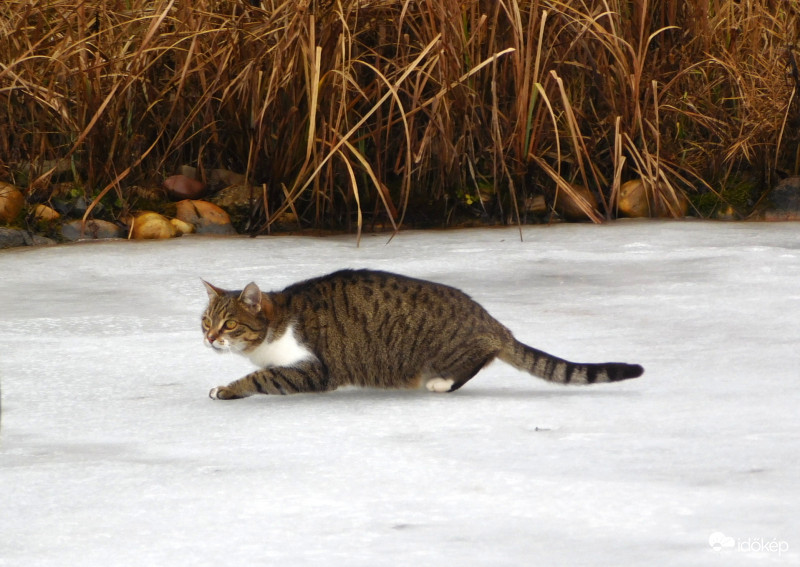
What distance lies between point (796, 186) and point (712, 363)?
3728 mm

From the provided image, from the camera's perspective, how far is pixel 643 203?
21.9ft

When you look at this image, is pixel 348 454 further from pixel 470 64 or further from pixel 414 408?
pixel 470 64

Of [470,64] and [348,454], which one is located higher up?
[470,64]

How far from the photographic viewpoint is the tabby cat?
3305mm

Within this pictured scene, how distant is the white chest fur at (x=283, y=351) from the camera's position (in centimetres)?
334

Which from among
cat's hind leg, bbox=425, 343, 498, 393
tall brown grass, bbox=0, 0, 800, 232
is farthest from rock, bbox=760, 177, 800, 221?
cat's hind leg, bbox=425, 343, 498, 393

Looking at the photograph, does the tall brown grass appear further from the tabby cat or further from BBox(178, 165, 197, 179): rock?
the tabby cat

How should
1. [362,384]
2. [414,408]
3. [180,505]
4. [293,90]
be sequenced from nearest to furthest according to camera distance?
[180,505]
[414,408]
[362,384]
[293,90]

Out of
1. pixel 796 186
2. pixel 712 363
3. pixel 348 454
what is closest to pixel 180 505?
pixel 348 454

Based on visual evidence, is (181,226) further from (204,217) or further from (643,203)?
(643,203)

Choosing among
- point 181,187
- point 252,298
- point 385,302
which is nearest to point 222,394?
point 252,298

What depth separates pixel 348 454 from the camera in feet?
8.50

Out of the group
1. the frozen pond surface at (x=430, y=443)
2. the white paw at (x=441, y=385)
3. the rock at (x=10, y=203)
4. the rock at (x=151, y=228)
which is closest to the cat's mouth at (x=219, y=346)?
the frozen pond surface at (x=430, y=443)

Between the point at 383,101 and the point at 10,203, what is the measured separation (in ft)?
6.42
